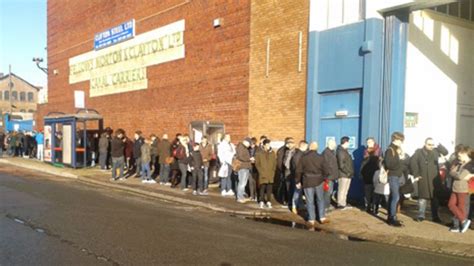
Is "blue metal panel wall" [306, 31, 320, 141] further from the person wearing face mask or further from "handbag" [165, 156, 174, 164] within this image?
the person wearing face mask

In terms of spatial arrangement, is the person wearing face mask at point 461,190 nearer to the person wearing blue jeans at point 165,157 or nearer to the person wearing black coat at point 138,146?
the person wearing blue jeans at point 165,157

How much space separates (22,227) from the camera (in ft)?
29.2

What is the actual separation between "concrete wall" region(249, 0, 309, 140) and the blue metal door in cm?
69

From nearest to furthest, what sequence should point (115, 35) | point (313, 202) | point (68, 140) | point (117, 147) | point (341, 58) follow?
point (313, 202)
point (341, 58)
point (117, 147)
point (68, 140)
point (115, 35)

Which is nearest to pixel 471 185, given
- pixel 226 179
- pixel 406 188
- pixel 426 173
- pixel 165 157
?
pixel 426 173

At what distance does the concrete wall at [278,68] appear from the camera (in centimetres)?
1491

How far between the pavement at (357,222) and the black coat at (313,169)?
938 mm

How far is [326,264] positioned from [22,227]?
5400 mm

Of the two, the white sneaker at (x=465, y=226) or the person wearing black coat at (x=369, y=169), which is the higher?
the person wearing black coat at (x=369, y=169)

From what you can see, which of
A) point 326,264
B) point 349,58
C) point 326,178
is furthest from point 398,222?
point 349,58

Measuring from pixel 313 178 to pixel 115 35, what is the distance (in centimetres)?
1743

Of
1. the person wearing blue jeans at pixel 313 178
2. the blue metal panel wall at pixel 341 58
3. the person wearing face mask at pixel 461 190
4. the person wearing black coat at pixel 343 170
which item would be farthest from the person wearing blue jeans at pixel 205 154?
the person wearing face mask at pixel 461 190

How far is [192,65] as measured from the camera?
1964 cm

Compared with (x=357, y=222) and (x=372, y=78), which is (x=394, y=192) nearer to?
(x=357, y=222)
